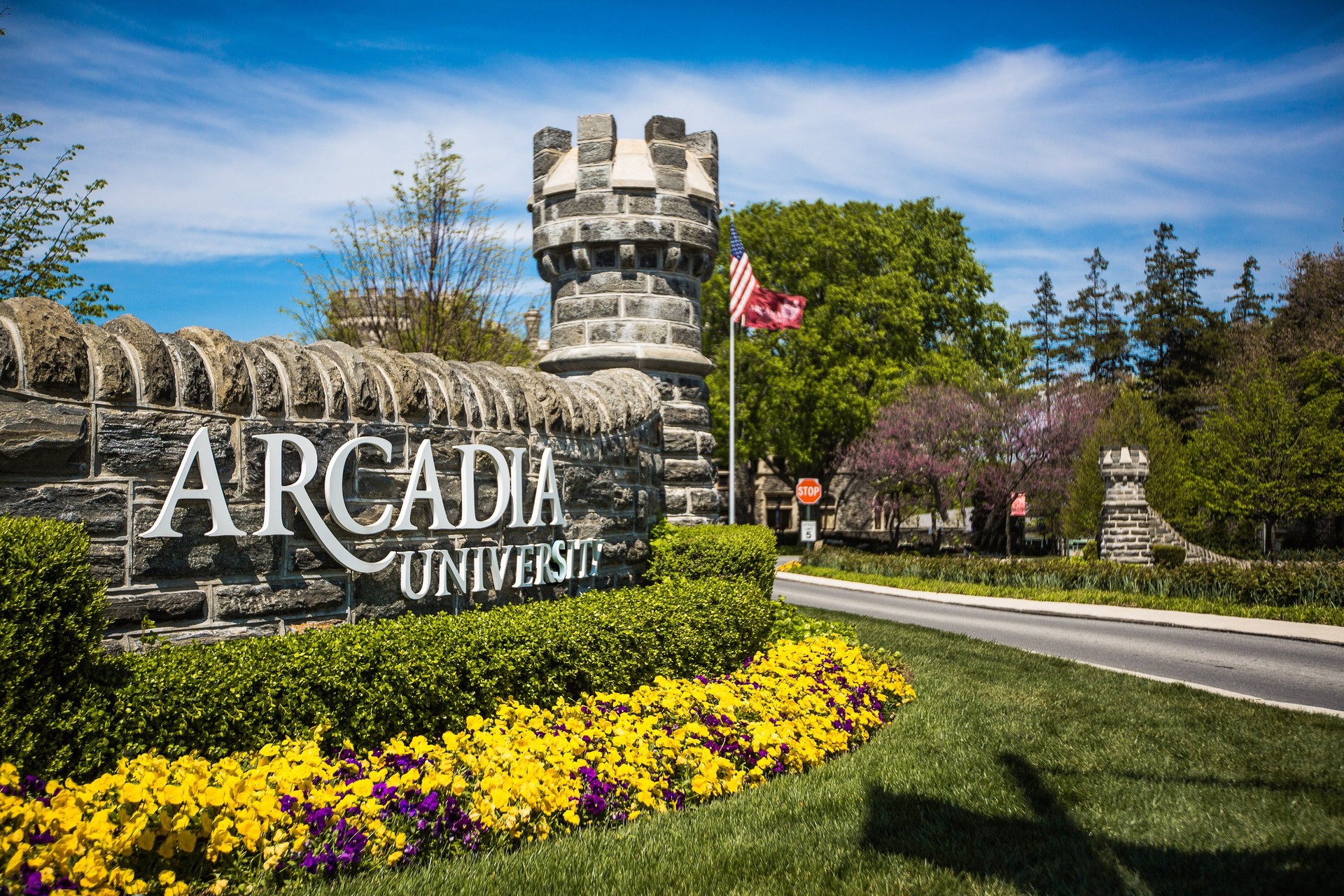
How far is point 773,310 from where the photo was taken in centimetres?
1725

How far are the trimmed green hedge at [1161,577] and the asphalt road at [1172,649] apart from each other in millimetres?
2964

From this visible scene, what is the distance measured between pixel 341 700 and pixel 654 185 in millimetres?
7275

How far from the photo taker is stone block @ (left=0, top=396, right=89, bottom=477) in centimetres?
420

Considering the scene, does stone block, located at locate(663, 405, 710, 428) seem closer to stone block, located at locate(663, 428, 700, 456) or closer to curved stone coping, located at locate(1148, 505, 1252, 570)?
stone block, located at locate(663, 428, 700, 456)

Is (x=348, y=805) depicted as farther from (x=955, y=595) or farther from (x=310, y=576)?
(x=955, y=595)

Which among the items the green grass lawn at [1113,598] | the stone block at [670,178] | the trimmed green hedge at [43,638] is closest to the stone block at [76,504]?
the trimmed green hedge at [43,638]

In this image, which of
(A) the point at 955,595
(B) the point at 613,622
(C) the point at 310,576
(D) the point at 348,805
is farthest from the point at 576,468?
(A) the point at 955,595

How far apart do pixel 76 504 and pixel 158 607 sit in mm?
688

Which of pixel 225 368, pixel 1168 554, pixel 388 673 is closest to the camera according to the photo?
pixel 388 673

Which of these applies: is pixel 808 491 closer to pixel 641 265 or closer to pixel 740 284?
pixel 740 284

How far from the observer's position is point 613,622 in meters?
6.19

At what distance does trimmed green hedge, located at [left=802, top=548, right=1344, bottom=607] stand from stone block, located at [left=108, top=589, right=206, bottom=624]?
16375 millimetres

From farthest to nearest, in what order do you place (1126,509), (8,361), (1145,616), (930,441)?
1. (930,441)
2. (1126,509)
3. (1145,616)
4. (8,361)

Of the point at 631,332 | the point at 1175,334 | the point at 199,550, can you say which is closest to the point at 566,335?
the point at 631,332
